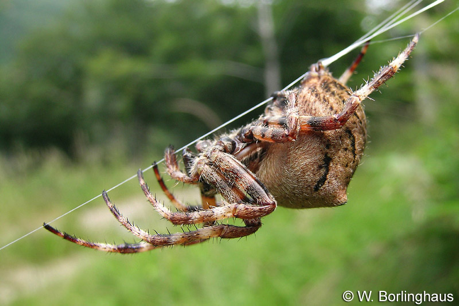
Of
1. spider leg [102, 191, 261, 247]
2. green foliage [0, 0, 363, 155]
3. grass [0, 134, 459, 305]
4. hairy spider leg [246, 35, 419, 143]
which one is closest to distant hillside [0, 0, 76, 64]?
green foliage [0, 0, 363, 155]

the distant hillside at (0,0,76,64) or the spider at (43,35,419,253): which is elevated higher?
the distant hillside at (0,0,76,64)

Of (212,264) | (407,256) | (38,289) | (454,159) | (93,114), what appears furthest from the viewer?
(93,114)

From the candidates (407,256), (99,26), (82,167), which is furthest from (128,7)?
(407,256)

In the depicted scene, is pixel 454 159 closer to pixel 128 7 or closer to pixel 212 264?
pixel 212 264

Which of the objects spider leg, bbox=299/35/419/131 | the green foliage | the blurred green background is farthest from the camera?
the green foliage

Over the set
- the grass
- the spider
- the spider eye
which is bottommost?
the spider

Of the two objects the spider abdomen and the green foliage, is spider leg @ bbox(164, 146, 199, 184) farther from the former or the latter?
the green foliage

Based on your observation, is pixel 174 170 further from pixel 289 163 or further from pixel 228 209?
pixel 289 163
